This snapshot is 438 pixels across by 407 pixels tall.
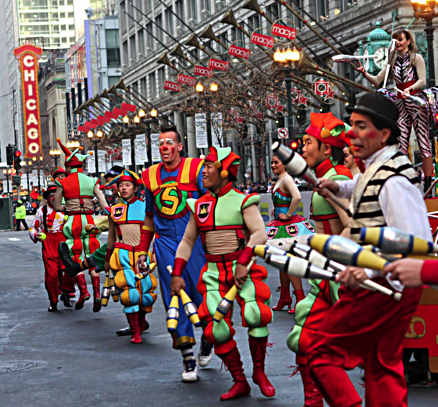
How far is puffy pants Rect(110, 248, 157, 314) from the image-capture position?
9859 mm

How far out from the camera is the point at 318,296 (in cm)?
599

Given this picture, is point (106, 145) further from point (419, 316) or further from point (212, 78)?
point (419, 316)

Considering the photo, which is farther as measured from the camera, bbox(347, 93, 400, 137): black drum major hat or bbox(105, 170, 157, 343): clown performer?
bbox(105, 170, 157, 343): clown performer

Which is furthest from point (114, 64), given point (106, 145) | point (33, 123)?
point (33, 123)

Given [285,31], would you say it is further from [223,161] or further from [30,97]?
[30,97]

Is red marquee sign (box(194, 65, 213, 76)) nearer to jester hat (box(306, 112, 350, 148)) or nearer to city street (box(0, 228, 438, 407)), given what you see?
city street (box(0, 228, 438, 407))

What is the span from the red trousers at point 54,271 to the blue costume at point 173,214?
550cm

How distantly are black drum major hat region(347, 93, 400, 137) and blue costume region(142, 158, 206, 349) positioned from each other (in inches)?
139

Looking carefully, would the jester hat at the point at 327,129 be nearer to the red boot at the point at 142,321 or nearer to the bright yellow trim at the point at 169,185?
the bright yellow trim at the point at 169,185

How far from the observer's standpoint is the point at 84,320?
12.2 m

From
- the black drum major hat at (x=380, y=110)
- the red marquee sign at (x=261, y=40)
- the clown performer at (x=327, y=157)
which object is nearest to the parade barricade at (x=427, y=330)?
the clown performer at (x=327, y=157)

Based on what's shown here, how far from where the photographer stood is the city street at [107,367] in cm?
711

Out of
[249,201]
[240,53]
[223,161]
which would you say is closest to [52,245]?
[223,161]

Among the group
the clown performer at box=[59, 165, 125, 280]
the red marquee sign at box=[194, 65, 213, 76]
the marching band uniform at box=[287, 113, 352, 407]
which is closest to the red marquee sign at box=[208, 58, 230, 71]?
the red marquee sign at box=[194, 65, 213, 76]
